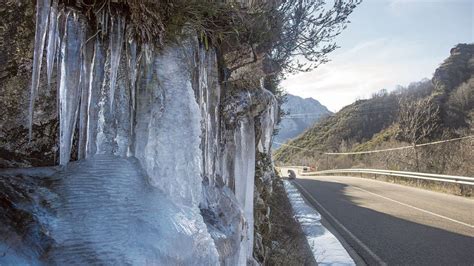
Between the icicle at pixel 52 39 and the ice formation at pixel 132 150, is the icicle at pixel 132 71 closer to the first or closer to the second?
the ice formation at pixel 132 150

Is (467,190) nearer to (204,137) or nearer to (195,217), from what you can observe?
(204,137)

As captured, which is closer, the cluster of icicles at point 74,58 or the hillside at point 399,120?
the cluster of icicles at point 74,58

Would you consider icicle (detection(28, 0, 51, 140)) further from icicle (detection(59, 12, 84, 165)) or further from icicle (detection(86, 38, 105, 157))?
icicle (detection(86, 38, 105, 157))

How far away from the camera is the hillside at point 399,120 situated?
1103 inches

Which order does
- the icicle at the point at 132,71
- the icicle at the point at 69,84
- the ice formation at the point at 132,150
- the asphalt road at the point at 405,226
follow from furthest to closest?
the asphalt road at the point at 405,226
the icicle at the point at 132,71
the icicle at the point at 69,84
the ice formation at the point at 132,150

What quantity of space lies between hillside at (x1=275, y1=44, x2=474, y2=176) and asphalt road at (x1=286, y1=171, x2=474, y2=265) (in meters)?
6.47

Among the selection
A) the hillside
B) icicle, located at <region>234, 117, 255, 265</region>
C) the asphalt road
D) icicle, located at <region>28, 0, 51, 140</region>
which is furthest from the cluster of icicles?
the hillside

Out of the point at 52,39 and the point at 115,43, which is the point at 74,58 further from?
the point at 115,43

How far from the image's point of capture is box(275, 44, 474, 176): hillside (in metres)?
28.0

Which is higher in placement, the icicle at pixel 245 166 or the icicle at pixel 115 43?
the icicle at pixel 115 43

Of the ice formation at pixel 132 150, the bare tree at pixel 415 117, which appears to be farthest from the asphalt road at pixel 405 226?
the bare tree at pixel 415 117

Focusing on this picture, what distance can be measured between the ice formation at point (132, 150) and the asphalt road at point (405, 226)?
3602mm

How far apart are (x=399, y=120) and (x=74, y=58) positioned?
99.5 ft

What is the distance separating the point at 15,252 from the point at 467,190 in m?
13.5
